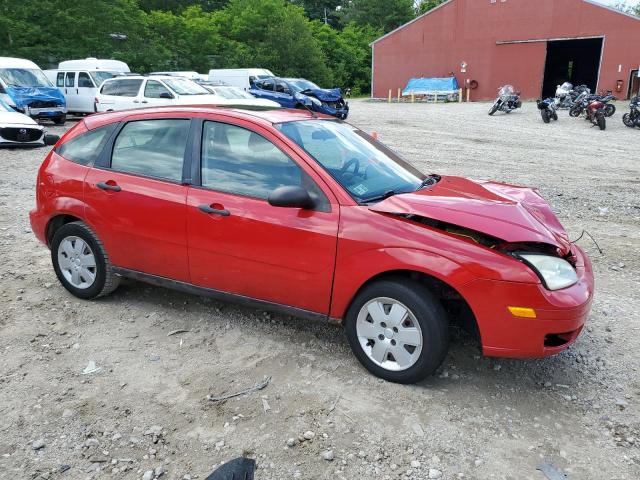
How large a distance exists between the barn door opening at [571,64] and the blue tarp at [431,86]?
5.76m

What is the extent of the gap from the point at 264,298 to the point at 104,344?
129 cm

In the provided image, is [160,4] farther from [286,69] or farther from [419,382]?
[419,382]

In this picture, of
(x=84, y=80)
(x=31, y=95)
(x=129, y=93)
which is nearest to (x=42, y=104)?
(x=31, y=95)

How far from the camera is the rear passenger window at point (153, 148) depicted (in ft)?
13.2

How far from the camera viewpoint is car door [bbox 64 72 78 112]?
20.1m

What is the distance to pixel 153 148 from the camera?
164 inches

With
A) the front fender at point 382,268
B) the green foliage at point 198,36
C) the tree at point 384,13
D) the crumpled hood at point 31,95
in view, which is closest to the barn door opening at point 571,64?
the green foliage at point 198,36

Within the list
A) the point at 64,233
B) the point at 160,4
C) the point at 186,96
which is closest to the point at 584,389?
the point at 64,233

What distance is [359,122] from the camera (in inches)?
824

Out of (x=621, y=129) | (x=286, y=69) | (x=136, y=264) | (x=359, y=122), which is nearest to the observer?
(x=136, y=264)

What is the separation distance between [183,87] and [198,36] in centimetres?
2471

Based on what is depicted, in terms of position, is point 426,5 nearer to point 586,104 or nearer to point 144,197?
point 586,104

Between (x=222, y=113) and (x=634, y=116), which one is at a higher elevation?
(x=634, y=116)

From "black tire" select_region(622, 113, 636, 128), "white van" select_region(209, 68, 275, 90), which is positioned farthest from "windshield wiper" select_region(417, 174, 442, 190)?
"white van" select_region(209, 68, 275, 90)
